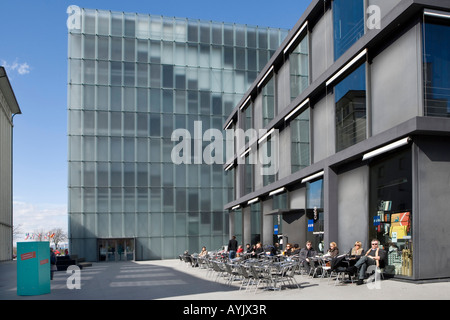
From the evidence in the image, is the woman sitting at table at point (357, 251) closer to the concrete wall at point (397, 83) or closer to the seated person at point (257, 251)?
the concrete wall at point (397, 83)

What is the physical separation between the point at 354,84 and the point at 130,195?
28411 mm

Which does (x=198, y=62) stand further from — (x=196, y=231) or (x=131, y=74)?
(x=196, y=231)

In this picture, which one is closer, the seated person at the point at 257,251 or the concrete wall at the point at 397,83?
the concrete wall at the point at 397,83

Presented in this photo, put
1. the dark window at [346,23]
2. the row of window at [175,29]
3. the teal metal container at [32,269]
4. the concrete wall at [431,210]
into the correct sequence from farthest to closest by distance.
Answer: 1. the row of window at [175,29]
2. the dark window at [346,23]
3. the teal metal container at [32,269]
4. the concrete wall at [431,210]

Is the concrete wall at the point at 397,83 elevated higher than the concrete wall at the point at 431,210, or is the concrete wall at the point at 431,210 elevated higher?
the concrete wall at the point at 397,83

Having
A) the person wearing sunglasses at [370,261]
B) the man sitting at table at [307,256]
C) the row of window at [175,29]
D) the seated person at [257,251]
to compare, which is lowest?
the seated person at [257,251]

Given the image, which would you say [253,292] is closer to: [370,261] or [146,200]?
[370,261]

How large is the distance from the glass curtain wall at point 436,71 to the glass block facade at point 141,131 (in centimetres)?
3113

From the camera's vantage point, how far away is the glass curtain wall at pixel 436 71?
41.7ft

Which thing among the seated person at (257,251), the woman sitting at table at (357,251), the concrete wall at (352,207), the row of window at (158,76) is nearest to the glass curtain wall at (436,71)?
the concrete wall at (352,207)

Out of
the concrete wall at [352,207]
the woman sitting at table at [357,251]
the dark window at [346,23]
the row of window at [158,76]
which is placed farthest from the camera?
the row of window at [158,76]

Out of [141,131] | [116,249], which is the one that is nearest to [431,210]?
[141,131]

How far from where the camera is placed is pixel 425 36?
1278cm
